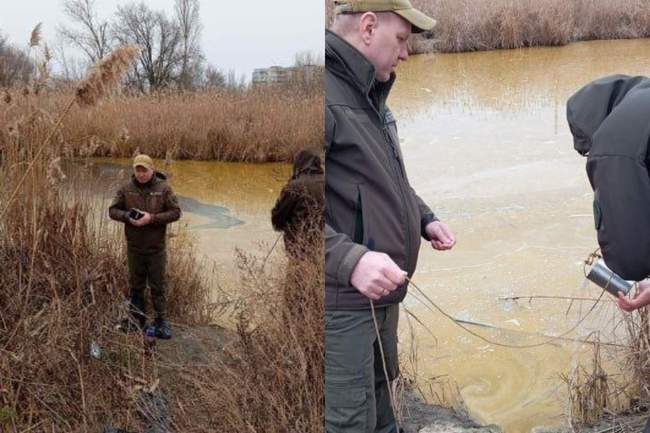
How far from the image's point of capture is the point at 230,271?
1642 mm

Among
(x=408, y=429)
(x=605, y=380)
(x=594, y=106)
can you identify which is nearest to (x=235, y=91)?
(x=594, y=106)

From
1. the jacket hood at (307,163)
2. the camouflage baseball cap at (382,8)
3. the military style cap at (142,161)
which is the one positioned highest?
the camouflage baseball cap at (382,8)

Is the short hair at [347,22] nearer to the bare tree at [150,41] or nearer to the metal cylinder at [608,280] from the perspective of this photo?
the bare tree at [150,41]

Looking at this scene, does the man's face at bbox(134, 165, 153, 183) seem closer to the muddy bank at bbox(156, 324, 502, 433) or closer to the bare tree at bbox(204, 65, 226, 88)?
the bare tree at bbox(204, 65, 226, 88)

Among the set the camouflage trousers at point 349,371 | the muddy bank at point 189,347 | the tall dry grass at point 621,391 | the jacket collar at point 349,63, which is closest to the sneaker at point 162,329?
the muddy bank at point 189,347

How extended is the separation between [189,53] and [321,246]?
1.80 ft

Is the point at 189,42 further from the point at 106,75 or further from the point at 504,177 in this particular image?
the point at 504,177

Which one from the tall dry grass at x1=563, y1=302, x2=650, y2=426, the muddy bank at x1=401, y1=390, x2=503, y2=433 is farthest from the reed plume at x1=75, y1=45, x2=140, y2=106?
the tall dry grass at x1=563, y1=302, x2=650, y2=426

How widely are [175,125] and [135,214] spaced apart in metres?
0.22

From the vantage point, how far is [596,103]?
4.27 ft

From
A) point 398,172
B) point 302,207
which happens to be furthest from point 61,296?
point 398,172

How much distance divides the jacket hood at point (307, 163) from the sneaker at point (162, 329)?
52cm

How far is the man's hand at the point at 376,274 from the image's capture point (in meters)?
1.13

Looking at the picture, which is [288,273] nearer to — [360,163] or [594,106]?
[360,163]
